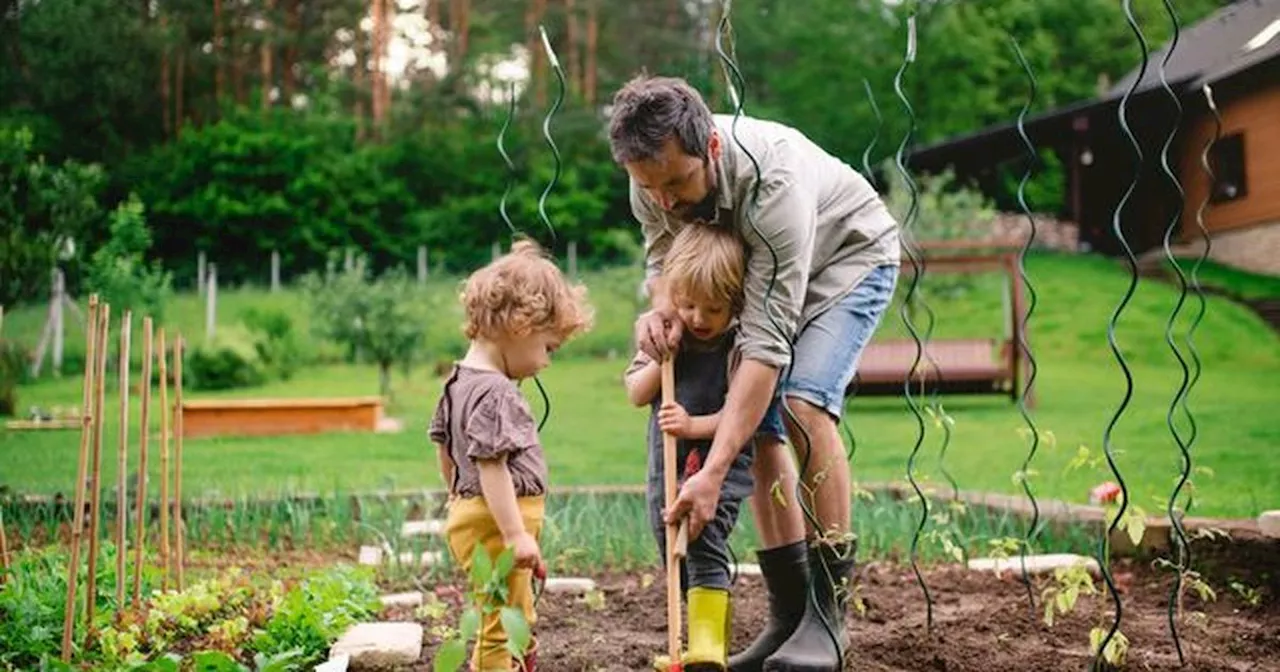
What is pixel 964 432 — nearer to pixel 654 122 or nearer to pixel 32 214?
pixel 654 122

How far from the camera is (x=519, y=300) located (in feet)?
7.99

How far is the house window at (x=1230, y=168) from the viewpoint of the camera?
66.0 feet

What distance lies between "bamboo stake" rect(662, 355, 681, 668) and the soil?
1.24ft

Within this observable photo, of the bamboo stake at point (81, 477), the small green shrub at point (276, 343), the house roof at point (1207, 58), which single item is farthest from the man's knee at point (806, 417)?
the house roof at point (1207, 58)

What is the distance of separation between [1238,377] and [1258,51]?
832 centimetres

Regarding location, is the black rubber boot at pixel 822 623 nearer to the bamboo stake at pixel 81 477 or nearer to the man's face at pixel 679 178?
the man's face at pixel 679 178

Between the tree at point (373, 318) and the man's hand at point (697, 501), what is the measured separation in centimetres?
890

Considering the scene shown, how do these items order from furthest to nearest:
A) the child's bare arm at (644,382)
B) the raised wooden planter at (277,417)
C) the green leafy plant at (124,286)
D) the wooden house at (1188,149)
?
1. the wooden house at (1188,149)
2. the green leafy plant at (124,286)
3. the raised wooden planter at (277,417)
4. the child's bare arm at (644,382)

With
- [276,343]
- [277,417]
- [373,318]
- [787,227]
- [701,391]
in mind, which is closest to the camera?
[787,227]

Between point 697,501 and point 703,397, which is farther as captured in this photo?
point 703,397

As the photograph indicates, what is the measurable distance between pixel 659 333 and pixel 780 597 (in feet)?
2.25

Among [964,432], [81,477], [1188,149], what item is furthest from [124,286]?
[1188,149]

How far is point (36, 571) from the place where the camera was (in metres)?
3.20

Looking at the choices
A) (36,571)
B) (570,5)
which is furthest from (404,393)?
(570,5)
